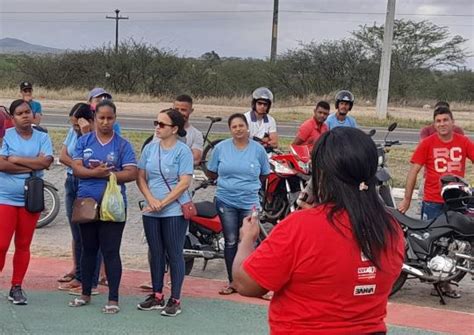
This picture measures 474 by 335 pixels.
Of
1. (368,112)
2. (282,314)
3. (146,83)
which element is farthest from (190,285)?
(146,83)

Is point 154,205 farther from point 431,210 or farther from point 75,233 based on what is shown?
point 431,210

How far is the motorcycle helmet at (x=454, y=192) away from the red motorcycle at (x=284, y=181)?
1.77 m

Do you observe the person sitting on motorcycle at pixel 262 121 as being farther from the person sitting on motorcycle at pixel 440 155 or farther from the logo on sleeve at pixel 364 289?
the logo on sleeve at pixel 364 289

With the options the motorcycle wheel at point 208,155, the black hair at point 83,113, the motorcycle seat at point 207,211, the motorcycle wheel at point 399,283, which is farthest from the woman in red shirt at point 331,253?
the motorcycle seat at point 207,211

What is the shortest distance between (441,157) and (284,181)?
6.60ft

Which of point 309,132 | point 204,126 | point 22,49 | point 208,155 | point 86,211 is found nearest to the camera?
point 86,211

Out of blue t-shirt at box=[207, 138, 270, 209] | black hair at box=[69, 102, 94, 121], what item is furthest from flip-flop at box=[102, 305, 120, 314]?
black hair at box=[69, 102, 94, 121]

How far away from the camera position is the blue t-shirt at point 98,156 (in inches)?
224

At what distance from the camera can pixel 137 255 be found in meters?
7.90

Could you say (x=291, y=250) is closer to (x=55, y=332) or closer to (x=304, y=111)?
(x=55, y=332)

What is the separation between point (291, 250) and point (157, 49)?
1429 inches

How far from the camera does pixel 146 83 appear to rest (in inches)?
1506

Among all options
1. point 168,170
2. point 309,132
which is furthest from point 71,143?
point 309,132

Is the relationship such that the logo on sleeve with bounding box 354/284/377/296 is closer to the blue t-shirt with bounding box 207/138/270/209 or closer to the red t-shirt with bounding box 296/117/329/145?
the blue t-shirt with bounding box 207/138/270/209
